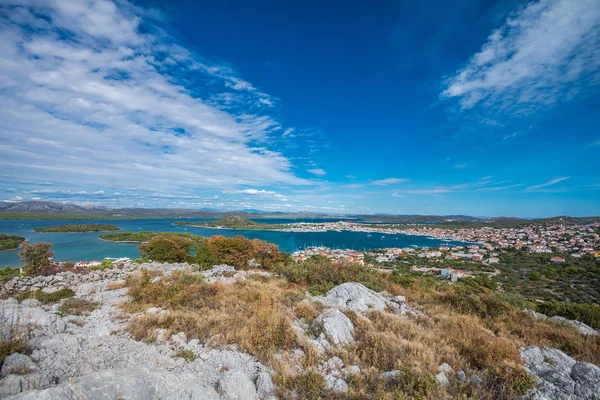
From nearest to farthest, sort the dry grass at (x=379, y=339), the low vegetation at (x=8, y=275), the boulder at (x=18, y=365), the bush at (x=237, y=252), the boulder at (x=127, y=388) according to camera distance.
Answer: the boulder at (x=127, y=388), the boulder at (x=18, y=365), the dry grass at (x=379, y=339), the low vegetation at (x=8, y=275), the bush at (x=237, y=252)

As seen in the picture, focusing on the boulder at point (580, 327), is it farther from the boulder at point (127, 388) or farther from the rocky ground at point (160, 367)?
the boulder at point (127, 388)

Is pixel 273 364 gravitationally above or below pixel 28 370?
below

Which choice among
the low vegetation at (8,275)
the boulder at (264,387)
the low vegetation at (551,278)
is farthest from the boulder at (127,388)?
the low vegetation at (551,278)

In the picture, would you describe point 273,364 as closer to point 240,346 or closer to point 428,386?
point 240,346

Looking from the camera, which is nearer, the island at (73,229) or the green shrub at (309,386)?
the green shrub at (309,386)

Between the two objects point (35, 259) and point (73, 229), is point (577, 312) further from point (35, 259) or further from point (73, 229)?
point (73, 229)

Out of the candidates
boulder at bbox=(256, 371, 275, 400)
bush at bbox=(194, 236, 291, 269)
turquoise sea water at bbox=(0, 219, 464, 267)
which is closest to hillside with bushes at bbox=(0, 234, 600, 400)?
boulder at bbox=(256, 371, 275, 400)

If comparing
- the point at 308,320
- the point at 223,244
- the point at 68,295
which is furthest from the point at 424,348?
the point at 223,244
